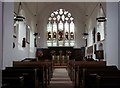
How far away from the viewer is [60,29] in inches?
1148

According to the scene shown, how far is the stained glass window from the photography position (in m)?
28.8

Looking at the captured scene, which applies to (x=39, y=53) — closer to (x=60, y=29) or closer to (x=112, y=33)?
(x=60, y=29)

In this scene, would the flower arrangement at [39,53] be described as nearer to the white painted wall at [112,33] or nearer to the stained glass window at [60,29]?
the stained glass window at [60,29]

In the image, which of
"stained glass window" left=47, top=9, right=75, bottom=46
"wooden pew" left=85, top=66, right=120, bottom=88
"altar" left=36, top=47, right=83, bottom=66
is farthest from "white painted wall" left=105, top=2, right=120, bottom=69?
"stained glass window" left=47, top=9, right=75, bottom=46

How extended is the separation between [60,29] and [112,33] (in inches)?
746

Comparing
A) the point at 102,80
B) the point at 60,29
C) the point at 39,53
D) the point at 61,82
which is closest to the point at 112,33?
the point at 61,82

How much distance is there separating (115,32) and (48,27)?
1905 centimetres

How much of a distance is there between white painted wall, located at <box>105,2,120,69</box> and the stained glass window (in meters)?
18.3

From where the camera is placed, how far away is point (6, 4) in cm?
1074

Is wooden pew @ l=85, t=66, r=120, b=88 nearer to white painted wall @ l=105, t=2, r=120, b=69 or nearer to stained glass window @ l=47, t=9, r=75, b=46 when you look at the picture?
white painted wall @ l=105, t=2, r=120, b=69

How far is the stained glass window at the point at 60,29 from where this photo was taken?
2881cm

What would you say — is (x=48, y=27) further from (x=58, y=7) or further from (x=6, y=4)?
(x=6, y=4)

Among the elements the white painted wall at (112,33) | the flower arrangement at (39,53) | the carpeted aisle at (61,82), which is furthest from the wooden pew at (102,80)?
the flower arrangement at (39,53)

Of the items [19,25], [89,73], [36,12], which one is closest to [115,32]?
[89,73]
